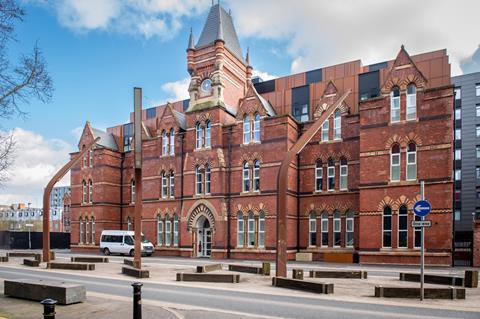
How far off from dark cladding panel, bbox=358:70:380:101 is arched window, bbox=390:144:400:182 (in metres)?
6.92

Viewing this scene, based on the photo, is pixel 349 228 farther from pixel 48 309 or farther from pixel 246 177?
pixel 48 309

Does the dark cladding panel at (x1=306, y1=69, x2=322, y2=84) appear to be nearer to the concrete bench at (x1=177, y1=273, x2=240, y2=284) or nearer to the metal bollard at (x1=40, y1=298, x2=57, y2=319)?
the concrete bench at (x1=177, y1=273, x2=240, y2=284)

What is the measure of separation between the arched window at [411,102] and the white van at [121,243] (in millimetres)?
23808

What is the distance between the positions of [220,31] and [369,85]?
46.0 feet

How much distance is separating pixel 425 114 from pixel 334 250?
1159 cm

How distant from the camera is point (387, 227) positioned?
27.3 metres

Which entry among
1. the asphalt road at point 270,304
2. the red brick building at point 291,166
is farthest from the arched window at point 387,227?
the asphalt road at point 270,304

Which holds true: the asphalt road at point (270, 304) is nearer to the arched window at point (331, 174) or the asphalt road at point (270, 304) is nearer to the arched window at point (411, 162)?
the arched window at point (411, 162)

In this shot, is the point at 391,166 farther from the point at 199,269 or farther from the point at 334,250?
the point at 199,269

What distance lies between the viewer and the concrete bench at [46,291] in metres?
11.0

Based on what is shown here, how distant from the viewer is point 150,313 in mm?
9891

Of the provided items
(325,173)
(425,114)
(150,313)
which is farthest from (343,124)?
(150,313)

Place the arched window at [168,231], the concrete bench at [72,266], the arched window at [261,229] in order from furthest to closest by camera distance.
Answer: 1. the arched window at [168,231]
2. the arched window at [261,229]
3. the concrete bench at [72,266]

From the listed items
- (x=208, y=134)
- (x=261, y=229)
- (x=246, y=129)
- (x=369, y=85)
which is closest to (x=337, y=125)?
(x=369, y=85)
